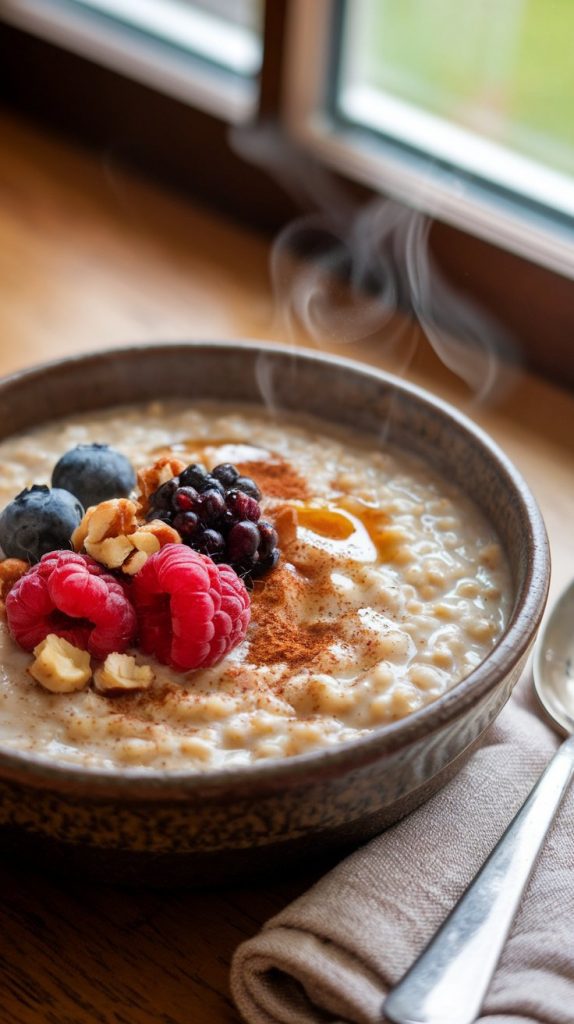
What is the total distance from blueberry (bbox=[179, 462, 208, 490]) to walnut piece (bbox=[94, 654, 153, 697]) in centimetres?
22

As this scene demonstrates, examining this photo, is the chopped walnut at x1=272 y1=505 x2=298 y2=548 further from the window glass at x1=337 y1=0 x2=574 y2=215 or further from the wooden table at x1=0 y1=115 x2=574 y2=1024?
the window glass at x1=337 y1=0 x2=574 y2=215

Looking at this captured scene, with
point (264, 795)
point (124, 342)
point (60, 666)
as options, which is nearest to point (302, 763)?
point (264, 795)

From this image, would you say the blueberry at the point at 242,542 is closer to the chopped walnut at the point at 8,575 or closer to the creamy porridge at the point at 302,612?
the creamy porridge at the point at 302,612

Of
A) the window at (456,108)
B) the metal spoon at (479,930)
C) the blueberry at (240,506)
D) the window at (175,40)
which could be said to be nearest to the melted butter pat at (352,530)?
the blueberry at (240,506)

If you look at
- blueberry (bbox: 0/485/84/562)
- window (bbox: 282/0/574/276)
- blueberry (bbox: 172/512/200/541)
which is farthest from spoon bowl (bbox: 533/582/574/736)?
window (bbox: 282/0/574/276)

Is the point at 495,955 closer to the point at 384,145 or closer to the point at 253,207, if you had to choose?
the point at 384,145

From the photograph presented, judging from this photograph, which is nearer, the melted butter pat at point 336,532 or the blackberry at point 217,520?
the blackberry at point 217,520

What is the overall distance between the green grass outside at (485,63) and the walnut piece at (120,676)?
1.20 metres

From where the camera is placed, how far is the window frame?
1948 mm

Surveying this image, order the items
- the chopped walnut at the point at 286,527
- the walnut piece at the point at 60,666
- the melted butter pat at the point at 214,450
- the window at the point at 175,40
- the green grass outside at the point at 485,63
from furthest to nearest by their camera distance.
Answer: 1. the window at the point at 175,40
2. the green grass outside at the point at 485,63
3. the melted butter pat at the point at 214,450
4. the chopped walnut at the point at 286,527
5. the walnut piece at the point at 60,666

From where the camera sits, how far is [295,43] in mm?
2148

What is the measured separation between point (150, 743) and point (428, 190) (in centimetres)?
126

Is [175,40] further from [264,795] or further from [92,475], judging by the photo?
[264,795]

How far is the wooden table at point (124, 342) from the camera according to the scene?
103cm
